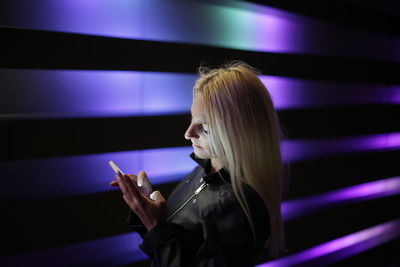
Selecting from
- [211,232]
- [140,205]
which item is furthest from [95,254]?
[211,232]

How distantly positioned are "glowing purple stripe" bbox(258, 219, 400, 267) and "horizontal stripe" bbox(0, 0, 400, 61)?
4.47 ft

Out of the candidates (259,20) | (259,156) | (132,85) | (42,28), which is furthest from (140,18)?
(259,156)

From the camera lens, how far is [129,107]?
5.23 feet

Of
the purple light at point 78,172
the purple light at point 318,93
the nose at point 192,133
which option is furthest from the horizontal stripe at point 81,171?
the purple light at point 318,93

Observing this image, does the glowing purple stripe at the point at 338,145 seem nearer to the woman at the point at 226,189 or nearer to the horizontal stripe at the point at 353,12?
the horizontal stripe at the point at 353,12

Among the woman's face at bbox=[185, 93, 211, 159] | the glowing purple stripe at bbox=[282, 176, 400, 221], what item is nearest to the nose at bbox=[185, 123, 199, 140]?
the woman's face at bbox=[185, 93, 211, 159]

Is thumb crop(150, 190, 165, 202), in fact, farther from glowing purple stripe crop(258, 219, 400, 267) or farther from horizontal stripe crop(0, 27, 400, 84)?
glowing purple stripe crop(258, 219, 400, 267)

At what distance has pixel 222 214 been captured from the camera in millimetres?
941

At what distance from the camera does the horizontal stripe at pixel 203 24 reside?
54.9 inches

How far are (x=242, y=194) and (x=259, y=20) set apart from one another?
143cm

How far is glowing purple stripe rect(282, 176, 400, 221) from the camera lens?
2338 mm

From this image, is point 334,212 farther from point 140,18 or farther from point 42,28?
point 42,28

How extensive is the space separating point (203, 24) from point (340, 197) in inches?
64.8

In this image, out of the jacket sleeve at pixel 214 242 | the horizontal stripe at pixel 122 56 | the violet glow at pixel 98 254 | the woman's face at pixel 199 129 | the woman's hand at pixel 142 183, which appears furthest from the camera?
the violet glow at pixel 98 254
